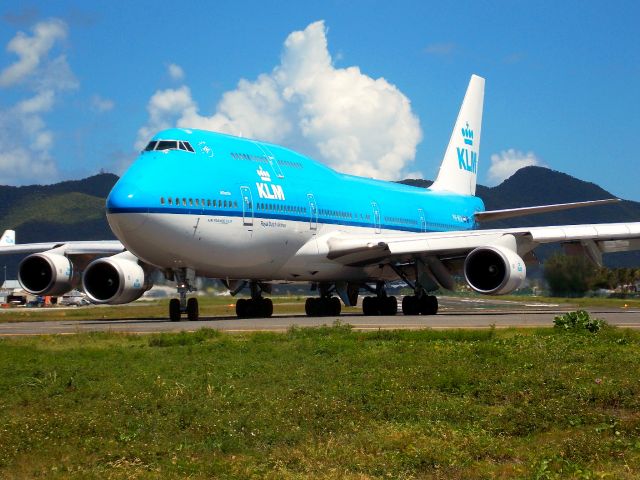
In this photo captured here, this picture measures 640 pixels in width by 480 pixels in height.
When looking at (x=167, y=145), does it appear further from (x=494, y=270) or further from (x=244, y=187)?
(x=494, y=270)

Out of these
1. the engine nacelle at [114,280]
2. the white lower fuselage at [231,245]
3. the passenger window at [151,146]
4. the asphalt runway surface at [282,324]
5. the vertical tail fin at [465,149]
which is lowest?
the asphalt runway surface at [282,324]

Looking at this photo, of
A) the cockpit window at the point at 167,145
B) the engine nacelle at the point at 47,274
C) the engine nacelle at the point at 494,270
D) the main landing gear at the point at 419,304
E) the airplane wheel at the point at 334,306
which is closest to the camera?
the cockpit window at the point at 167,145

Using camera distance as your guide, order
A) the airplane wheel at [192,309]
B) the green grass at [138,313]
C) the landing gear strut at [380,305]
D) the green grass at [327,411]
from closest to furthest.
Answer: the green grass at [327,411], the airplane wheel at [192,309], the landing gear strut at [380,305], the green grass at [138,313]

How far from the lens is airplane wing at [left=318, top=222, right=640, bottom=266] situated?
29312 mm

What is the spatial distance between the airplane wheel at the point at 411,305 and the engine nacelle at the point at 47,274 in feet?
32.9

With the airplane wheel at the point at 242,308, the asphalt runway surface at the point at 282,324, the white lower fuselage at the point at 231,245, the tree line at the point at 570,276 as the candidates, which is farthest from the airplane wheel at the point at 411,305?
the tree line at the point at 570,276

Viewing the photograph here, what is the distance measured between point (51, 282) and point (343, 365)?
57.1 ft

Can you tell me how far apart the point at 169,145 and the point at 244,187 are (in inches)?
95.4

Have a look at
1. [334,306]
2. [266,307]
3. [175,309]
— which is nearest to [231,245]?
[175,309]

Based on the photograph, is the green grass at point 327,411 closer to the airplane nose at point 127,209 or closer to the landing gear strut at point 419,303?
the airplane nose at point 127,209

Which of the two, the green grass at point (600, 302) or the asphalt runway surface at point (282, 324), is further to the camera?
the green grass at point (600, 302)

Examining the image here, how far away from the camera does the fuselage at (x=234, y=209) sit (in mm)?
24500

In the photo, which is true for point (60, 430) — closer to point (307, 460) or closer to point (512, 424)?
point (307, 460)

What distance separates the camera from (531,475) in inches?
340
